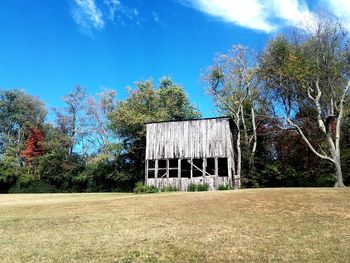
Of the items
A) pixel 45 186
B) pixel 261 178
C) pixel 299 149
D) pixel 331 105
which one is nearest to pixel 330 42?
pixel 331 105

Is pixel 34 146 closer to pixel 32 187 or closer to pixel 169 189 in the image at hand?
pixel 32 187

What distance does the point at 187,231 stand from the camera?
39.9 ft

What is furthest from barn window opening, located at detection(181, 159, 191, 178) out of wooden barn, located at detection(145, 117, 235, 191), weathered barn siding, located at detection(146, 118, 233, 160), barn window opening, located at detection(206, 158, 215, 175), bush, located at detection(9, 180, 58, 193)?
bush, located at detection(9, 180, 58, 193)

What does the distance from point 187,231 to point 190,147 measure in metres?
20.5

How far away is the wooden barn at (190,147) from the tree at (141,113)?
7.09 m

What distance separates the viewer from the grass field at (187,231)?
9.56m

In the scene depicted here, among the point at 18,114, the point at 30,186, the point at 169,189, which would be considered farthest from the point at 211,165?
the point at 18,114

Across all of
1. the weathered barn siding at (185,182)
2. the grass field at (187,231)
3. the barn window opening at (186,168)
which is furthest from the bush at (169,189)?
the grass field at (187,231)

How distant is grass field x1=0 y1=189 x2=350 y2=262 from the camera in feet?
31.4

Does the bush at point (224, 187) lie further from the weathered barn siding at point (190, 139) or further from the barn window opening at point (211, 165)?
the barn window opening at point (211, 165)

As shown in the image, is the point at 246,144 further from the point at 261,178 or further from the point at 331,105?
the point at 331,105

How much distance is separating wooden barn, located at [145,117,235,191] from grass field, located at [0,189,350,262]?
12554mm

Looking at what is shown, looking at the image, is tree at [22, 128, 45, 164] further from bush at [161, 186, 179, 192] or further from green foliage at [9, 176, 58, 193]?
bush at [161, 186, 179, 192]

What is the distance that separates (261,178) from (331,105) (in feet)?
38.1
